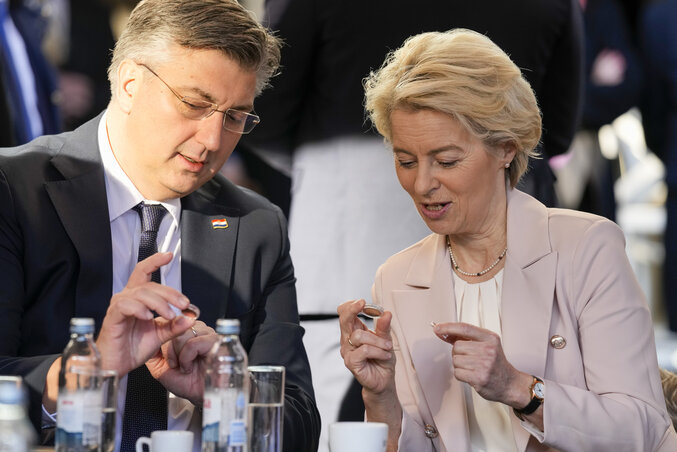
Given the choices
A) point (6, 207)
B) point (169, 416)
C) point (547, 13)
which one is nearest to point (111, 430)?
point (169, 416)

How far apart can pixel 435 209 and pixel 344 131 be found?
87cm

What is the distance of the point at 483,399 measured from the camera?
243cm

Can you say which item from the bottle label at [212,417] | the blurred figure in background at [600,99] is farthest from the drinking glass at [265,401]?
the blurred figure in background at [600,99]

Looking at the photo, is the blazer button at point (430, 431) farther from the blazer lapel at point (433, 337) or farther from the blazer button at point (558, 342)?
the blazer button at point (558, 342)

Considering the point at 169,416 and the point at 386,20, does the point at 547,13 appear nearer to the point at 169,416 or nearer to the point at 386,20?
the point at 386,20

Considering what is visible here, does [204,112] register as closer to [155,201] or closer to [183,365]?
[155,201]

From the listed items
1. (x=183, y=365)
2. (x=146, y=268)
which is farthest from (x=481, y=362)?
(x=146, y=268)

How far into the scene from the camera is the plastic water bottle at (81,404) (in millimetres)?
1541

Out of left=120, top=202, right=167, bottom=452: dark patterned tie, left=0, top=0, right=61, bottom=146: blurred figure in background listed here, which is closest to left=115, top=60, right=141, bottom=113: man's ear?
left=120, top=202, right=167, bottom=452: dark patterned tie

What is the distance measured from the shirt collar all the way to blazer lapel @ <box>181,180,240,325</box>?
3.4 inches

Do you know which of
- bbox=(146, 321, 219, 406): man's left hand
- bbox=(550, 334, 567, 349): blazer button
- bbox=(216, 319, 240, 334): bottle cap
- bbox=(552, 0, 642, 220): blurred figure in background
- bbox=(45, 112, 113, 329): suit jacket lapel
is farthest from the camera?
bbox=(552, 0, 642, 220): blurred figure in background

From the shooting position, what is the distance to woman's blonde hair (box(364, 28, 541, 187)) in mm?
2443

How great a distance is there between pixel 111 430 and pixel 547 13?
7.13 ft

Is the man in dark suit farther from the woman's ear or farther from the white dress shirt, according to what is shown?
the woman's ear
